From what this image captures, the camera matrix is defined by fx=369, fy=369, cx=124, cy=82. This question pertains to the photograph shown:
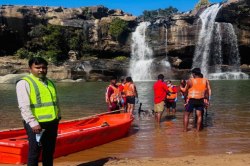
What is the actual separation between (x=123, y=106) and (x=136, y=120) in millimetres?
676

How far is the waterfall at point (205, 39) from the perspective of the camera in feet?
156

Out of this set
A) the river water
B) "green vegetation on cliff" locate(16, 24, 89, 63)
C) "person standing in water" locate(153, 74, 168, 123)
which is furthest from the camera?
"green vegetation on cliff" locate(16, 24, 89, 63)

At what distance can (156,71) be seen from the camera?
47062mm

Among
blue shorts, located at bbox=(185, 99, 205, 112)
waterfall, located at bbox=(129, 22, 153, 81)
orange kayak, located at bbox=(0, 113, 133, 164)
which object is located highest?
waterfall, located at bbox=(129, 22, 153, 81)

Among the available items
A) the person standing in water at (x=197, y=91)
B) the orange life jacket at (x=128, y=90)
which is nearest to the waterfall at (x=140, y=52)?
the orange life jacket at (x=128, y=90)

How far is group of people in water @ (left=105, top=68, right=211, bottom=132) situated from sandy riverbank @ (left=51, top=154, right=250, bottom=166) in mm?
2797

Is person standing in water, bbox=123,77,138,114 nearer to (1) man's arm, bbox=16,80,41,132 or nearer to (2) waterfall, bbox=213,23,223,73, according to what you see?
(1) man's arm, bbox=16,80,41,132

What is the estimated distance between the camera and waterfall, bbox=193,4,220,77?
47.7 metres

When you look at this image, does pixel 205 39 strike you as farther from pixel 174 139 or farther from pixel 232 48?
pixel 174 139

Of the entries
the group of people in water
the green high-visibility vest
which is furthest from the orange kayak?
the green high-visibility vest

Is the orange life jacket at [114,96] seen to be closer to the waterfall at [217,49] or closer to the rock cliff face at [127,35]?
the rock cliff face at [127,35]

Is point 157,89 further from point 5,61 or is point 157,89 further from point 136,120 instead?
point 5,61

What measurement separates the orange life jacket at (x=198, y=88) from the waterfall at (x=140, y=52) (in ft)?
124

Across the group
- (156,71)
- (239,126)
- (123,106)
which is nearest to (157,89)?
(123,106)
